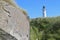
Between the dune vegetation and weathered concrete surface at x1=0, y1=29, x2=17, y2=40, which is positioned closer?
weathered concrete surface at x1=0, y1=29, x2=17, y2=40

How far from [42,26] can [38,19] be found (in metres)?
0.97

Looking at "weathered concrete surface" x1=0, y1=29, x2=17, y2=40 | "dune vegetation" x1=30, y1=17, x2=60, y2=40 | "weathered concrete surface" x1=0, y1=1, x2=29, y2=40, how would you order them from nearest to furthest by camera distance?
"weathered concrete surface" x1=0, y1=29, x2=17, y2=40, "weathered concrete surface" x1=0, y1=1, x2=29, y2=40, "dune vegetation" x1=30, y1=17, x2=60, y2=40

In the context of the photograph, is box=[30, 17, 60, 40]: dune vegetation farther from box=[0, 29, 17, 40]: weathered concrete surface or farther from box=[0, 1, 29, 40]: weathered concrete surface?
box=[0, 29, 17, 40]: weathered concrete surface

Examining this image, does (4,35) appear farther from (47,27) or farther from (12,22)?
(47,27)

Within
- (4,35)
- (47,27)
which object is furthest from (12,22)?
(47,27)

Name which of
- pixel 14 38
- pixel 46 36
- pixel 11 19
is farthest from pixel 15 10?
pixel 46 36

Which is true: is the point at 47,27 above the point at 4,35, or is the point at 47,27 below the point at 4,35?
above

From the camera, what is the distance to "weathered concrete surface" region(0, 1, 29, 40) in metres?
5.09

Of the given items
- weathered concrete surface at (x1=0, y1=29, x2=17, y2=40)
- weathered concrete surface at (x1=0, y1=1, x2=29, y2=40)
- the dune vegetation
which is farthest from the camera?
the dune vegetation

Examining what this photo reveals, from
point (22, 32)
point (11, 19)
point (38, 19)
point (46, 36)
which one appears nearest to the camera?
point (11, 19)

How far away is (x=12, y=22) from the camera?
5.36m

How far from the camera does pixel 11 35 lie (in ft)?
16.7

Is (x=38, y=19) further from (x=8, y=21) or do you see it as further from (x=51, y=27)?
(x=8, y=21)

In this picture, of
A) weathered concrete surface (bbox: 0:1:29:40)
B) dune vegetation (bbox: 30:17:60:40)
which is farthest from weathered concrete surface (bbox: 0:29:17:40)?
dune vegetation (bbox: 30:17:60:40)
